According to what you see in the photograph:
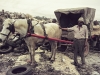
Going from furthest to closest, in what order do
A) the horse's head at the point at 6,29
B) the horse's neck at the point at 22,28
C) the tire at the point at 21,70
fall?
the horse's neck at the point at 22,28 < the horse's head at the point at 6,29 < the tire at the point at 21,70

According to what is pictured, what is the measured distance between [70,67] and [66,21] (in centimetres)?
491

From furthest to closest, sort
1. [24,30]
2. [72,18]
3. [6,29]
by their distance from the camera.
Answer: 1. [72,18]
2. [24,30]
3. [6,29]

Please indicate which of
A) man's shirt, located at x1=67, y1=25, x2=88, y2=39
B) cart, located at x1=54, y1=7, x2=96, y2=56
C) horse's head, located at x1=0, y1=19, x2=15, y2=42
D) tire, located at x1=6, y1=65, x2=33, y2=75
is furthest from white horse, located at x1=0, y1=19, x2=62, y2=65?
cart, located at x1=54, y1=7, x2=96, y2=56

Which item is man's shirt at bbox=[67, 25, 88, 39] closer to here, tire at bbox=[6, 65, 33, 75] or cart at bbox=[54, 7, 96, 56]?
cart at bbox=[54, 7, 96, 56]

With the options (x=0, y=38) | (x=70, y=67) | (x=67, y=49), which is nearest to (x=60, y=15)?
(x=67, y=49)

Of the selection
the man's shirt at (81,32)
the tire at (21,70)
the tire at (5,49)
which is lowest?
the tire at (5,49)

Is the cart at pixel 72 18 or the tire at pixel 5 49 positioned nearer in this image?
the cart at pixel 72 18

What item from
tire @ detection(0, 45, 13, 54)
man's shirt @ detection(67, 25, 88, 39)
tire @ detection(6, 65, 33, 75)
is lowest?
tire @ detection(0, 45, 13, 54)

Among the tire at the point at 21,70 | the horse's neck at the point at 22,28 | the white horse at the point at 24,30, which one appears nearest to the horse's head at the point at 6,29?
the white horse at the point at 24,30

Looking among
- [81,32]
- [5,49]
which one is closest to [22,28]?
[81,32]

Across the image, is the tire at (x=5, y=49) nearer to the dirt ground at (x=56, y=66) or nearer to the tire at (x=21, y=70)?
the dirt ground at (x=56, y=66)

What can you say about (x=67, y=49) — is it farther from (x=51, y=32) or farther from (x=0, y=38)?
(x=0, y=38)

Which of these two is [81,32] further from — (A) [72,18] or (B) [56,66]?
(A) [72,18]

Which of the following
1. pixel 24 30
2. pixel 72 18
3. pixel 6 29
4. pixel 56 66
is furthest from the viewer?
pixel 72 18
